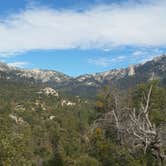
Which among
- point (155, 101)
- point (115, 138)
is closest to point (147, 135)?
point (115, 138)

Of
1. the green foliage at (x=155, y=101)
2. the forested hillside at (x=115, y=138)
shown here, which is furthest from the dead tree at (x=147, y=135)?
the green foliage at (x=155, y=101)

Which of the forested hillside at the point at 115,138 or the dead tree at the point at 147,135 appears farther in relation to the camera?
the forested hillside at the point at 115,138

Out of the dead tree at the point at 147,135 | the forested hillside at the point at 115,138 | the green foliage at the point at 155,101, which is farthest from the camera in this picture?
the green foliage at the point at 155,101

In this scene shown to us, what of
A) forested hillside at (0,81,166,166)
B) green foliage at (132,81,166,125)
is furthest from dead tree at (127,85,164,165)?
green foliage at (132,81,166,125)

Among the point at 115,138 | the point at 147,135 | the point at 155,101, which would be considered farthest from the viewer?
the point at 155,101

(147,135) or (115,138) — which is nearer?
(147,135)

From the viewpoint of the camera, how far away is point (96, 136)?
4541cm

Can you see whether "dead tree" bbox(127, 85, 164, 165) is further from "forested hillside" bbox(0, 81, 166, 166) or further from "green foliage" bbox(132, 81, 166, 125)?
"green foliage" bbox(132, 81, 166, 125)

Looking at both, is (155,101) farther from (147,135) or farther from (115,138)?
(147,135)

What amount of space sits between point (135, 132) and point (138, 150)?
4.42m

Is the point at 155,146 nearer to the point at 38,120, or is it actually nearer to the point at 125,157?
the point at 125,157

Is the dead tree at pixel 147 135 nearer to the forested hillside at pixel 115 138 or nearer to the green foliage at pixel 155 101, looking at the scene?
the forested hillside at pixel 115 138

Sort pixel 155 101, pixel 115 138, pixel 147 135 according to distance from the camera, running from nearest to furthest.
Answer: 1. pixel 147 135
2. pixel 115 138
3. pixel 155 101

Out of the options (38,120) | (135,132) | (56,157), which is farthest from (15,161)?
(38,120)
